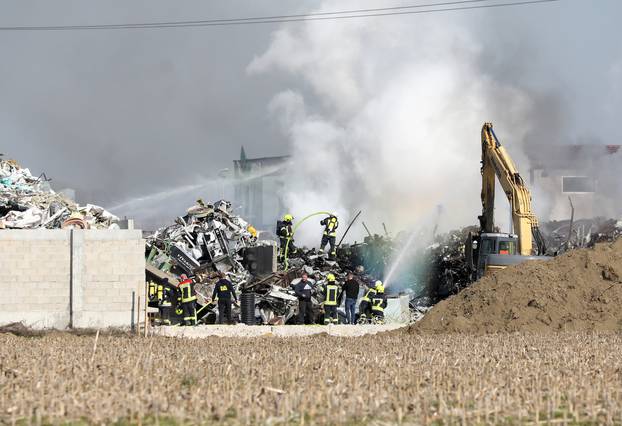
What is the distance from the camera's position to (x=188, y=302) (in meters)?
23.3

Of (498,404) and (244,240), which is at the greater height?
(244,240)

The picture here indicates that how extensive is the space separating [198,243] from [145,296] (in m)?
7.39

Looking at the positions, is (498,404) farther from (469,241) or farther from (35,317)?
(469,241)

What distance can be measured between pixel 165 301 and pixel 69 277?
332cm

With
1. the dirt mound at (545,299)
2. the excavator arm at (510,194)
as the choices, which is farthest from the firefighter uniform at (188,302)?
the excavator arm at (510,194)

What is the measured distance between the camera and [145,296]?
21.7m

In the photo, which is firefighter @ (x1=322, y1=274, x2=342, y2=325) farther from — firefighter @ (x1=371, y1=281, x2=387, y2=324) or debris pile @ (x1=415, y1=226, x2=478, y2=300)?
debris pile @ (x1=415, y1=226, x2=478, y2=300)

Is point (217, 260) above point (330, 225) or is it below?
below

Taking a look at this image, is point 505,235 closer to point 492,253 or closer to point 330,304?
point 492,253

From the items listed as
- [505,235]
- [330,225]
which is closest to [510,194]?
[505,235]

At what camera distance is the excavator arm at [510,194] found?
2588 cm

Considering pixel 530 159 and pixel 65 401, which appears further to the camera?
pixel 530 159

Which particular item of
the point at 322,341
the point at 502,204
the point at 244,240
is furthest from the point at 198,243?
the point at 502,204

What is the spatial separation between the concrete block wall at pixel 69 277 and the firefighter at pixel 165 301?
6.24 ft
